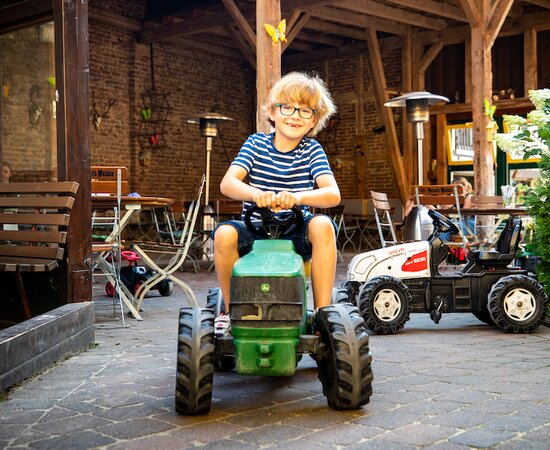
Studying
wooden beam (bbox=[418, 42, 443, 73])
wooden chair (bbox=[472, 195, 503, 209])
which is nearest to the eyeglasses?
wooden chair (bbox=[472, 195, 503, 209])

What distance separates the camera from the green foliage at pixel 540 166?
4.80 m

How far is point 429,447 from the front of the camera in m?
2.36

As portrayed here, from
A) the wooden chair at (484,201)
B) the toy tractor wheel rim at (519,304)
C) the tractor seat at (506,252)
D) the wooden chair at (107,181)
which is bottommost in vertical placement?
the toy tractor wheel rim at (519,304)

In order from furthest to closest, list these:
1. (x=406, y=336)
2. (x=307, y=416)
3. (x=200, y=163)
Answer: (x=200, y=163), (x=406, y=336), (x=307, y=416)

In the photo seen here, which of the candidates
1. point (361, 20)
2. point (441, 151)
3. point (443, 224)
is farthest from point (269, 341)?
point (441, 151)

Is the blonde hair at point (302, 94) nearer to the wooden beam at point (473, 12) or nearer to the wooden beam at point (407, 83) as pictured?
the wooden beam at point (473, 12)

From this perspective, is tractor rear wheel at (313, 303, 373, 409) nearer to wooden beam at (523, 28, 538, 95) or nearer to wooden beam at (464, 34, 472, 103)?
wooden beam at (523, 28, 538, 95)

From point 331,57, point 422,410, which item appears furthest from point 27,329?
point 331,57

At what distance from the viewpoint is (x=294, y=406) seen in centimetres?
290

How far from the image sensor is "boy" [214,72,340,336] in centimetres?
306

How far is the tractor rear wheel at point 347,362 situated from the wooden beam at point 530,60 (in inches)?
494

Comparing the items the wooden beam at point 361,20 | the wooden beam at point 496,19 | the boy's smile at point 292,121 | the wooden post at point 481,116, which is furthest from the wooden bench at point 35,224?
the wooden beam at point 361,20

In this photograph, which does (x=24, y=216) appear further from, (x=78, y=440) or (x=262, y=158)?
(x=78, y=440)

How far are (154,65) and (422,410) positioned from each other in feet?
45.0
